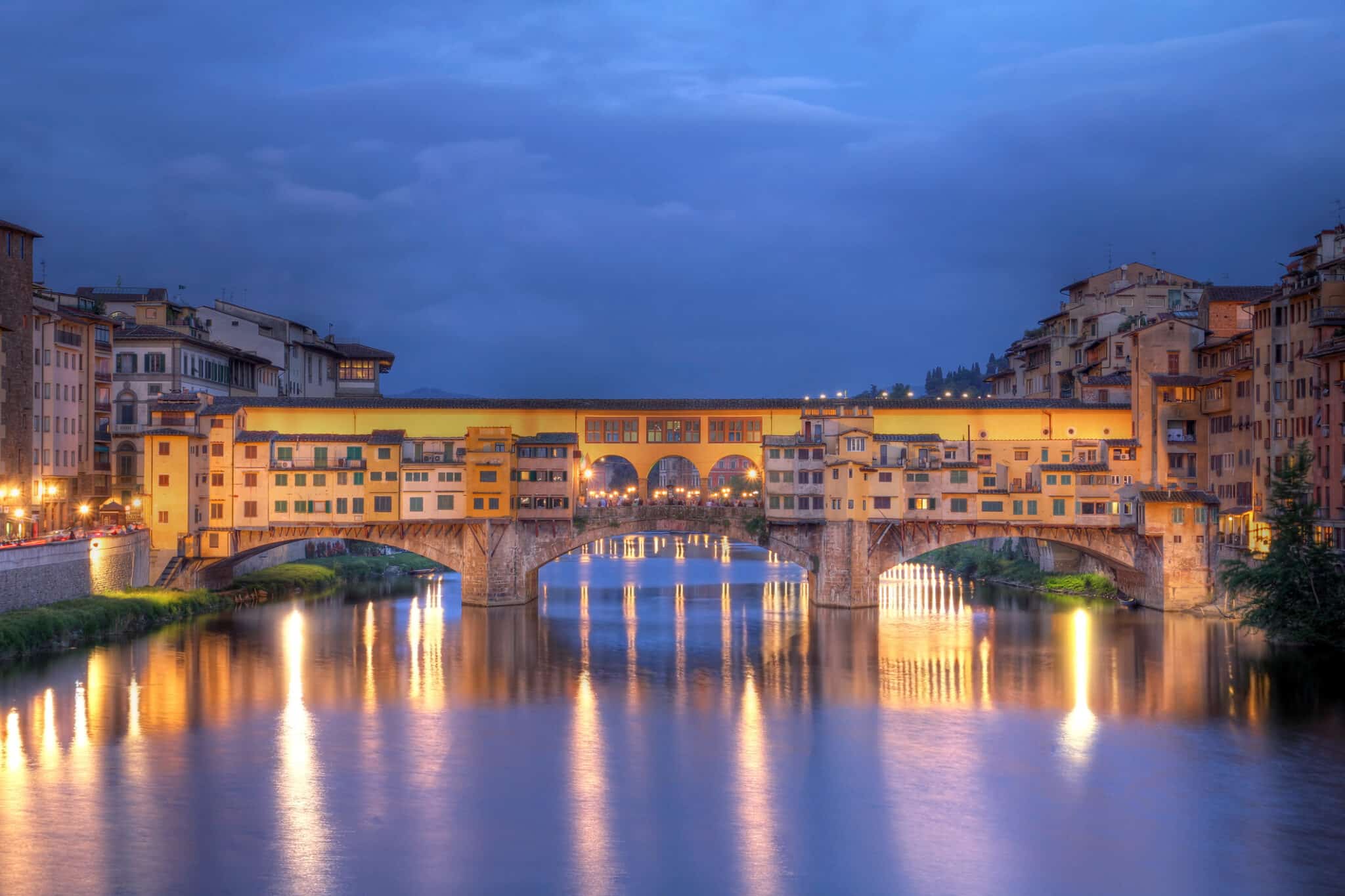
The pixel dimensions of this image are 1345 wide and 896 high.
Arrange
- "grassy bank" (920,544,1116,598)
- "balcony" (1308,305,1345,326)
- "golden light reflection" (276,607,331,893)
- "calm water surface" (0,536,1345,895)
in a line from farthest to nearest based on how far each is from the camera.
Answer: "grassy bank" (920,544,1116,598), "balcony" (1308,305,1345,326), "calm water surface" (0,536,1345,895), "golden light reflection" (276,607,331,893)

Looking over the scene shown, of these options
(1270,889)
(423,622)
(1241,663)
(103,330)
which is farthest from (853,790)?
(103,330)

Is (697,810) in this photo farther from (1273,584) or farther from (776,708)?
(1273,584)

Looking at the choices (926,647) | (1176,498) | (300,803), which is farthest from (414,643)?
(1176,498)

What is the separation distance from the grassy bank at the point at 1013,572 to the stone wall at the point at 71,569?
39.8m

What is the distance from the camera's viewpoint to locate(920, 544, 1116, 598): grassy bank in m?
64.2

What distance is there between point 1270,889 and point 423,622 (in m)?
37.6

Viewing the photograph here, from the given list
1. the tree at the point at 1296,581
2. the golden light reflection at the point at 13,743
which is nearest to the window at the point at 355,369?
the golden light reflection at the point at 13,743

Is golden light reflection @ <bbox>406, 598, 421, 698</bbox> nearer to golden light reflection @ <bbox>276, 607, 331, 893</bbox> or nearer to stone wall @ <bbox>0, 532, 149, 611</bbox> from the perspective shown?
golden light reflection @ <bbox>276, 607, 331, 893</bbox>

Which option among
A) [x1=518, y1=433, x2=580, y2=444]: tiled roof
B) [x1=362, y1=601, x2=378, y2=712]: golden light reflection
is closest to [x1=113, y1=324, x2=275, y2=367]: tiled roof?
[x1=362, y1=601, x2=378, y2=712]: golden light reflection

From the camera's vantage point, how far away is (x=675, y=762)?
32594 millimetres

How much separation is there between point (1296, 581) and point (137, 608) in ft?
130

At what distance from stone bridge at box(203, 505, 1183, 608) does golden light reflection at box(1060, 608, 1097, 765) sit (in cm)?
932

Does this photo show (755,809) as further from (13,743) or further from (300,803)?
(13,743)

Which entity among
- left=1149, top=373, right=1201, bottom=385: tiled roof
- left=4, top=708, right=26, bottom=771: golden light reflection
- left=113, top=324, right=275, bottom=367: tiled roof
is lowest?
left=4, top=708, right=26, bottom=771: golden light reflection
